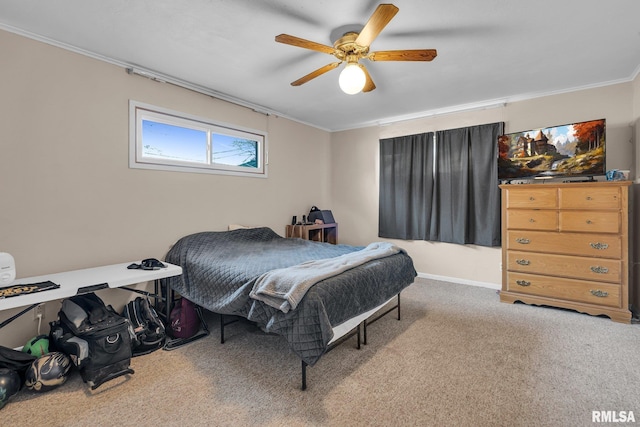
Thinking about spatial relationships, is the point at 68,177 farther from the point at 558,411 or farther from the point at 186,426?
the point at 558,411

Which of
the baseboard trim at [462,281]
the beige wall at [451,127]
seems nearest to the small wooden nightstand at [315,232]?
the beige wall at [451,127]

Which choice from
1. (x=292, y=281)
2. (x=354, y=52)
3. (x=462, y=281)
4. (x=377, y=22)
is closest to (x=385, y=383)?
(x=292, y=281)

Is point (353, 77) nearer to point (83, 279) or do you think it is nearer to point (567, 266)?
point (83, 279)

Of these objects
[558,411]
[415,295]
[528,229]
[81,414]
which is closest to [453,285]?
[415,295]

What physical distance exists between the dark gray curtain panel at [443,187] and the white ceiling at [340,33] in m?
0.79

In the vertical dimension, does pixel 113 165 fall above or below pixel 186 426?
above

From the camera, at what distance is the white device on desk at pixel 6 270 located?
2.06m

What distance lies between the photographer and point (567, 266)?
319cm

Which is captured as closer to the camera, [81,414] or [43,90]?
[81,414]

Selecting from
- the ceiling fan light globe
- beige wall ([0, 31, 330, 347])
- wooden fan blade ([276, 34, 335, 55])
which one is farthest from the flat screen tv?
beige wall ([0, 31, 330, 347])

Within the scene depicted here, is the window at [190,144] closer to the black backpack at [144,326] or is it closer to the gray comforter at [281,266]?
the gray comforter at [281,266]

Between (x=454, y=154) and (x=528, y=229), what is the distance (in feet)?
4.74

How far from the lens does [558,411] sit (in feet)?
5.65

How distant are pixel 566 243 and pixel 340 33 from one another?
10.4 ft
